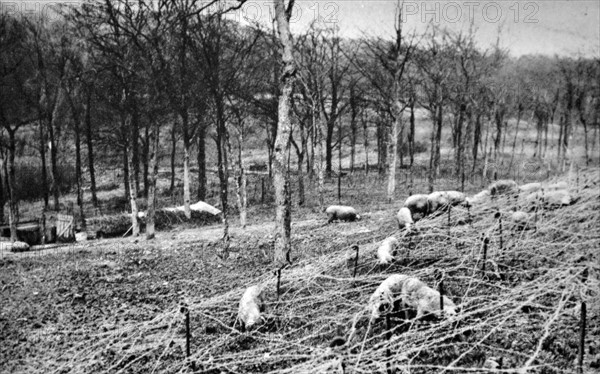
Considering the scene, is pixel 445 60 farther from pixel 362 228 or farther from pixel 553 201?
pixel 553 201

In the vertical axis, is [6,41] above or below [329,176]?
above

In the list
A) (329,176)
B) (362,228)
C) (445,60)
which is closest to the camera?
(362,228)

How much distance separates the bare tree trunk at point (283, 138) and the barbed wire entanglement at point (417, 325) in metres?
0.67

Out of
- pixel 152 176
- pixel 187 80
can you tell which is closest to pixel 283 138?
pixel 152 176

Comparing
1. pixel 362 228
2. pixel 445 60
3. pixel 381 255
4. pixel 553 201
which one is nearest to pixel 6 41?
pixel 362 228

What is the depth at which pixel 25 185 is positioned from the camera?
38219 millimetres

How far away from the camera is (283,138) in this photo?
946 cm

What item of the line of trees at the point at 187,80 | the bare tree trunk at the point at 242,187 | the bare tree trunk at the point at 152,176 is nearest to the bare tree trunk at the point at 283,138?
the line of trees at the point at 187,80

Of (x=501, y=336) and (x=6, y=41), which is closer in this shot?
(x=501, y=336)

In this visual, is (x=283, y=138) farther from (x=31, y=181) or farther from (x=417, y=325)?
(x=31, y=181)

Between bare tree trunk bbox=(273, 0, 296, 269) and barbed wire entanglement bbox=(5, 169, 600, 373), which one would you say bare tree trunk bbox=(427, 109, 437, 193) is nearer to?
barbed wire entanglement bbox=(5, 169, 600, 373)

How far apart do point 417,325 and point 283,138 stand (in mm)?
5022

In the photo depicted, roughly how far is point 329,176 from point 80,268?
2931 centimetres

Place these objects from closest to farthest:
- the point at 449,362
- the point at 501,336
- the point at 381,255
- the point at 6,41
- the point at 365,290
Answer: the point at 449,362, the point at 501,336, the point at 365,290, the point at 381,255, the point at 6,41
